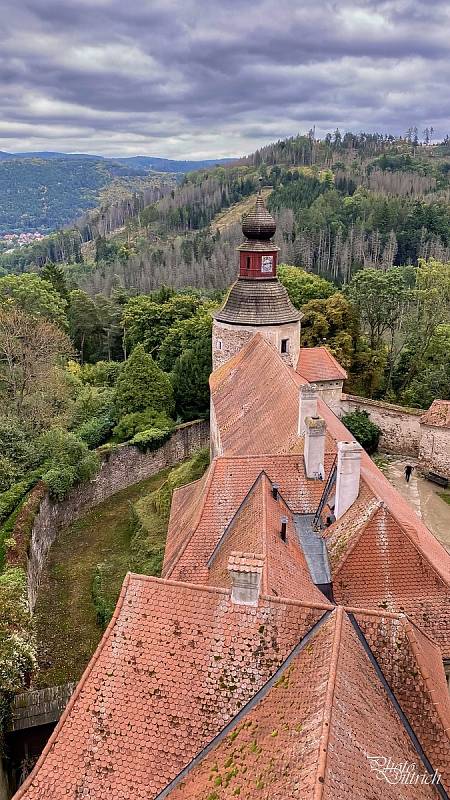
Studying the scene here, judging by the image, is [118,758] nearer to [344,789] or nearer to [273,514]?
[344,789]

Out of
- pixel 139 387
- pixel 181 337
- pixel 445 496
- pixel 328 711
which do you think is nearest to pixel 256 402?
pixel 445 496

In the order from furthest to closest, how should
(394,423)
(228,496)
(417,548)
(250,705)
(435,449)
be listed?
(394,423)
(435,449)
(228,496)
(417,548)
(250,705)

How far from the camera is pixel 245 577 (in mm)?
8742

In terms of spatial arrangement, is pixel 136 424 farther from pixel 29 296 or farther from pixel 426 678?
pixel 426 678

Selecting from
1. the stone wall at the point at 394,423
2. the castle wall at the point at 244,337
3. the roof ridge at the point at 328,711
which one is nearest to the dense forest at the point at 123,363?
the stone wall at the point at 394,423

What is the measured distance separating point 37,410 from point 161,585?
71.4ft

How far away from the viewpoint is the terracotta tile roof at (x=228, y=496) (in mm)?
13859

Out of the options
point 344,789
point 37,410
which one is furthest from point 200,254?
point 344,789

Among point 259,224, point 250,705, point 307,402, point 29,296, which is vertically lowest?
point 250,705

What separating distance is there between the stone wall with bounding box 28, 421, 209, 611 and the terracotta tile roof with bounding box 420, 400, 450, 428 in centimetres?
1262

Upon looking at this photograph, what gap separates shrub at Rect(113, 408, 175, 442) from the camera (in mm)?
32781

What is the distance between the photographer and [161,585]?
31.4 ft

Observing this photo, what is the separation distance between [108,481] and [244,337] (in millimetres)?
10687

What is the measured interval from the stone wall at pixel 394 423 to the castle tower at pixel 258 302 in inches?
275
